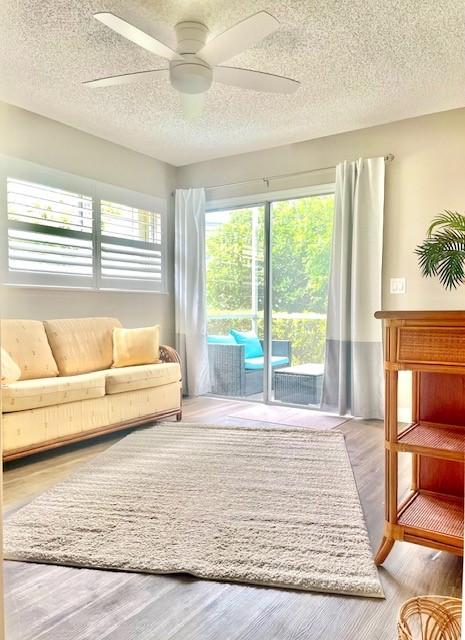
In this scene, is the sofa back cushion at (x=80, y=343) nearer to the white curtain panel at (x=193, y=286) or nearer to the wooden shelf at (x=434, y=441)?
the white curtain panel at (x=193, y=286)

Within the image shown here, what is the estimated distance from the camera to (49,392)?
303 centimetres

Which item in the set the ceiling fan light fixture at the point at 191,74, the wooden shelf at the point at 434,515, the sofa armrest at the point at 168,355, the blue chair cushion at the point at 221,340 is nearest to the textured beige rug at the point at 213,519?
the wooden shelf at the point at 434,515

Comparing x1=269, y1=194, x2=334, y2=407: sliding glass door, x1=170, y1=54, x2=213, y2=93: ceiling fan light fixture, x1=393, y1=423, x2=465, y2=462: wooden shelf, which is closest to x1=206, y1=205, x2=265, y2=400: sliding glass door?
x1=269, y1=194, x2=334, y2=407: sliding glass door

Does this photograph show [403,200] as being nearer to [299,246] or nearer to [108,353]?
[299,246]

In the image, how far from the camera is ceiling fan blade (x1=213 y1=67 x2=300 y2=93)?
2725mm

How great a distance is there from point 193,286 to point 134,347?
1.39m

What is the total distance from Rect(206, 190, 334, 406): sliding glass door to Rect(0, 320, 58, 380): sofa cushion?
2047mm

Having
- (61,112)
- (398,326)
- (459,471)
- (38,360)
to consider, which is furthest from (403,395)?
(61,112)

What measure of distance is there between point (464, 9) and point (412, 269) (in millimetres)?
1963

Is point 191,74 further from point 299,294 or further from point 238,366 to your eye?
point 238,366

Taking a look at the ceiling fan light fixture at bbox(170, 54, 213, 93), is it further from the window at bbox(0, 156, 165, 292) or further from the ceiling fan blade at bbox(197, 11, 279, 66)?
the window at bbox(0, 156, 165, 292)

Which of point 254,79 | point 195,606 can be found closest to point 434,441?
point 195,606

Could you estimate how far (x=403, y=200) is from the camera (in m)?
4.04

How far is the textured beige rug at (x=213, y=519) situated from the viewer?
5.55ft
